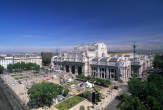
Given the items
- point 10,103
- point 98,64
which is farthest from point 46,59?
point 10,103

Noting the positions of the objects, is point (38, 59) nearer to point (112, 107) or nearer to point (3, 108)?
point (3, 108)

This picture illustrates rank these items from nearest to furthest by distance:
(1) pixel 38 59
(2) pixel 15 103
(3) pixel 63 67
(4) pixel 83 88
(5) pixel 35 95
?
→ (5) pixel 35 95
(2) pixel 15 103
(4) pixel 83 88
(3) pixel 63 67
(1) pixel 38 59

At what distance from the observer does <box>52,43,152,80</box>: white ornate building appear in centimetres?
6396

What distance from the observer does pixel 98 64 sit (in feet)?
238

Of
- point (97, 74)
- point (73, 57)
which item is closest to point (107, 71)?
point (97, 74)

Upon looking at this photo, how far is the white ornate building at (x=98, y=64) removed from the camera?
64.0 meters

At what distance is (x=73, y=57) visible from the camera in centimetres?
8712

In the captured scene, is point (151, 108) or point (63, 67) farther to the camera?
point (63, 67)

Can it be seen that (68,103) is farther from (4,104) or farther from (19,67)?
(19,67)

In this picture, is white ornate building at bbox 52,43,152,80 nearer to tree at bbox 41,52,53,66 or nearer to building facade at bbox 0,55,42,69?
tree at bbox 41,52,53,66

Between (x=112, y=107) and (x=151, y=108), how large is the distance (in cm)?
1414

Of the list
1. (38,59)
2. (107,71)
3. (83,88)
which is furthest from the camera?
(38,59)

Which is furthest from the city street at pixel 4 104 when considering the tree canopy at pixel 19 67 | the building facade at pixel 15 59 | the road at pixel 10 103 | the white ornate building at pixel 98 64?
the building facade at pixel 15 59

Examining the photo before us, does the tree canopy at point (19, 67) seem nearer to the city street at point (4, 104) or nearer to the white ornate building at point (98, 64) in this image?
the white ornate building at point (98, 64)
